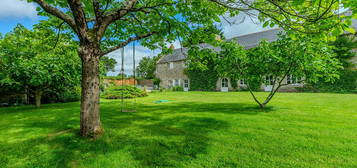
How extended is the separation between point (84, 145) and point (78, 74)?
6880 mm

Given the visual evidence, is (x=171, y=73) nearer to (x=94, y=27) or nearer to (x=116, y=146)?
(x=94, y=27)

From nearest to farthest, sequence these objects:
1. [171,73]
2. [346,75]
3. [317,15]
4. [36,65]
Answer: [317,15]
[36,65]
[346,75]
[171,73]

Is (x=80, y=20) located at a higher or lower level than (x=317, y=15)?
higher

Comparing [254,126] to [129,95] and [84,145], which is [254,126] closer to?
[84,145]

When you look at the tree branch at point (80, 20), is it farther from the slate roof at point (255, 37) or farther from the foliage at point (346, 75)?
the slate roof at point (255, 37)

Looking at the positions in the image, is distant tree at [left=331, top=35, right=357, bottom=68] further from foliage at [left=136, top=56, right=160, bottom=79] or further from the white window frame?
foliage at [left=136, top=56, right=160, bottom=79]

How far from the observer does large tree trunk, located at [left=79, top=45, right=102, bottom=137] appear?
3.46 metres

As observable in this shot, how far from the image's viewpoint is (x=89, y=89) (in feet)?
11.4

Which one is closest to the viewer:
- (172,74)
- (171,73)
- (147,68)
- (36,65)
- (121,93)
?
(36,65)

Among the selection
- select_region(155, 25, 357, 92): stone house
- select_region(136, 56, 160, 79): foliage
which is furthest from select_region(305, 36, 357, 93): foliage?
select_region(136, 56, 160, 79): foliage

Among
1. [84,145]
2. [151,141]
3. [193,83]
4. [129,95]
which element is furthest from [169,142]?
[193,83]

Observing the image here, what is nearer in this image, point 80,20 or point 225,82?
point 80,20

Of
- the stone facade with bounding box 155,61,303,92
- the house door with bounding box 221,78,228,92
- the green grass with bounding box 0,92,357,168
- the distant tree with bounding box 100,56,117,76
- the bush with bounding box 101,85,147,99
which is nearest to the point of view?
the green grass with bounding box 0,92,357,168

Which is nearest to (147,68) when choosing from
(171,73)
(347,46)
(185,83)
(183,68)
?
(171,73)
